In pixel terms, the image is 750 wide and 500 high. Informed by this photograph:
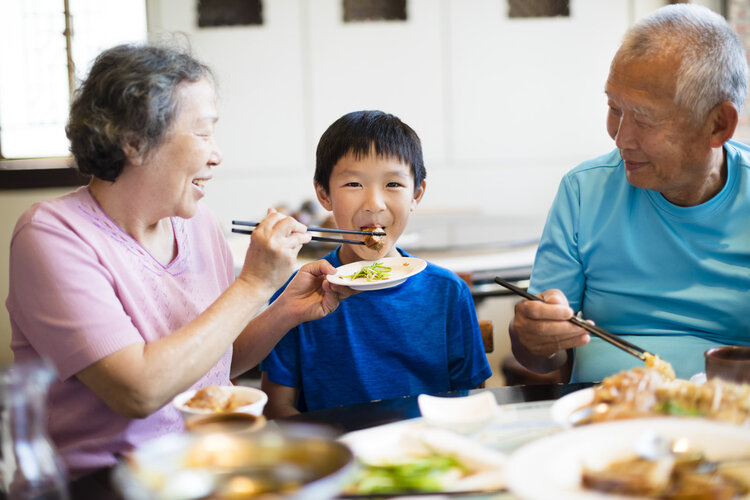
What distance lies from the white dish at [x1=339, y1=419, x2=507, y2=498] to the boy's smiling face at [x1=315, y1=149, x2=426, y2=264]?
83 cm

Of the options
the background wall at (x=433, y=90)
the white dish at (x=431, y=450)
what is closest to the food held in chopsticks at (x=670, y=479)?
the white dish at (x=431, y=450)

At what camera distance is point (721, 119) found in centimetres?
174

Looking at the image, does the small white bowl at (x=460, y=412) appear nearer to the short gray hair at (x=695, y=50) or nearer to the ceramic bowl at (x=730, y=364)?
the ceramic bowl at (x=730, y=364)

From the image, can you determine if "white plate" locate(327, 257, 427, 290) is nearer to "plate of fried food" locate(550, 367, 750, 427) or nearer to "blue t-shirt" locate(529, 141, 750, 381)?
"blue t-shirt" locate(529, 141, 750, 381)

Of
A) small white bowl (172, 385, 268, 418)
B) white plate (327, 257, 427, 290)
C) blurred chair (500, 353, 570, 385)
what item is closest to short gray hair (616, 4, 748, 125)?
white plate (327, 257, 427, 290)

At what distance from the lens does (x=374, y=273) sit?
1780 mm

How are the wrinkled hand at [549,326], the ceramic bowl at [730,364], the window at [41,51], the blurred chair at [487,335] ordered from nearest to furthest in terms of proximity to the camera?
the ceramic bowl at [730,364] < the wrinkled hand at [549,326] < the blurred chair at [487,335] < the window at [41,51]

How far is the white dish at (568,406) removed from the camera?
3.43 ft

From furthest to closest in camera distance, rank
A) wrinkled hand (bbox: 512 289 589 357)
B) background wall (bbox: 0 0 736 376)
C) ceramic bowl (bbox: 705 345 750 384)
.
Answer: background wall (bbox: 0 0 736 376)
wrinkled hand (bbox: 512 289 589 357)
ceramic bowl (bbox: 705 345 750 384)

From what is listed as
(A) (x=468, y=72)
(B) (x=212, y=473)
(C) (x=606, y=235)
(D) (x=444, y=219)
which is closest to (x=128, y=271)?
(B) (x=212, y=473)

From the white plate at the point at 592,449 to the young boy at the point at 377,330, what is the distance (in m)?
0.98

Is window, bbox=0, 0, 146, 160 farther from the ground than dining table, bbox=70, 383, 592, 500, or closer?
farther from the ground

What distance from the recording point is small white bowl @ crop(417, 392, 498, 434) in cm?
111

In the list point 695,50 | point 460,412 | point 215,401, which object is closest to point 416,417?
point 460,412
